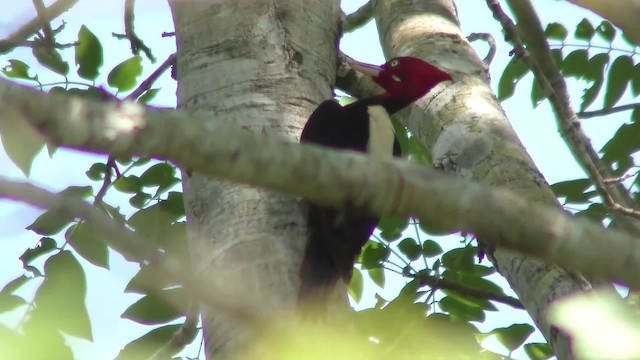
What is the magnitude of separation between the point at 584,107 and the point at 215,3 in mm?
1617

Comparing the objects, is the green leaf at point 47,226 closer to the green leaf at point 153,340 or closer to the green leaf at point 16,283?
the green leaf at point 16,283

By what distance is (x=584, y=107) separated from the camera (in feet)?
13.2

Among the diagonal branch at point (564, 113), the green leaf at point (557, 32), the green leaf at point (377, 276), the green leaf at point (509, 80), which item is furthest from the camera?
the green leaf at point (509, 80)

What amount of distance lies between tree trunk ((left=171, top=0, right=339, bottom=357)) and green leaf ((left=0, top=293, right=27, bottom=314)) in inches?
20.7

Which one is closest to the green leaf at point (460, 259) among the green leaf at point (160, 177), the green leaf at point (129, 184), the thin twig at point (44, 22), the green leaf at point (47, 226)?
the green leaf at point (160, 177)

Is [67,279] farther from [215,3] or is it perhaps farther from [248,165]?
[248,165]

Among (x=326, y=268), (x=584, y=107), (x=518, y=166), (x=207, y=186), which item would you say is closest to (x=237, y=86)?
(x=207, y=186)

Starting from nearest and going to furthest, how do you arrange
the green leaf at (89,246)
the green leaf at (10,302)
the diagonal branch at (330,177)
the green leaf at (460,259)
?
the diagonal branch at (330,177) < the green leaf at (10,302) < the green leaf at (89,246) < the green leaf at (460,259)

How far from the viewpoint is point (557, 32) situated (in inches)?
166

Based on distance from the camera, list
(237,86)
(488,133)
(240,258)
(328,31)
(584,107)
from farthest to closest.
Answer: (584,107)
(328,31)
(488,133)
(237,86)
(240,258)

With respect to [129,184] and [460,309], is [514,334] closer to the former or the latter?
[460,309]

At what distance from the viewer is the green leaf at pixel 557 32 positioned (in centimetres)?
421

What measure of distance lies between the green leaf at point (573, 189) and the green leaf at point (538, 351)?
1.92 ft

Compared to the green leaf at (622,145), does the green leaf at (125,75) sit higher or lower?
higher
